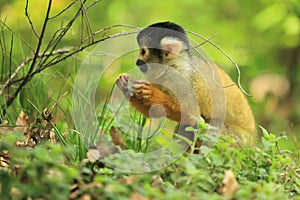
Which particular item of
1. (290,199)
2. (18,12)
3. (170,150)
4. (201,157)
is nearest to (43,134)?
(170,150)

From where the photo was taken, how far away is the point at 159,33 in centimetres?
381

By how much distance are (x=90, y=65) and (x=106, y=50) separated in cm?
22

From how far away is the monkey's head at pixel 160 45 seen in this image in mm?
3768

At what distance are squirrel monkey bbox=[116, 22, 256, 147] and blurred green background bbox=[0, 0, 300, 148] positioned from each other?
2.28m

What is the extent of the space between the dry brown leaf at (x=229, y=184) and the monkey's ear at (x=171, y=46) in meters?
1.45

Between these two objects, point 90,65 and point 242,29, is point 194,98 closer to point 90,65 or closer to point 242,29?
point 90,65

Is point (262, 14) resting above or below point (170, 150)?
above

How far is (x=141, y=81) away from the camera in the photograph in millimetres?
3781

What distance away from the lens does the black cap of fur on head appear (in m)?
3.73

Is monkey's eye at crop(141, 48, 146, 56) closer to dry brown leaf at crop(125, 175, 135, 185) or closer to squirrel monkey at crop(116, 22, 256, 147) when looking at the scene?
squirrel monkey at crop(116, 22, 256, 147)

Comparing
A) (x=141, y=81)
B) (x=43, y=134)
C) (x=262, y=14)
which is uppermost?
(x=262, y=14)

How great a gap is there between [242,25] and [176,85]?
369 cm

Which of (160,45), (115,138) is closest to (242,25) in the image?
(160,45)

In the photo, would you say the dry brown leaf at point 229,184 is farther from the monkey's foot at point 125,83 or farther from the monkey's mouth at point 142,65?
the monkey's mouth at point 142,65
